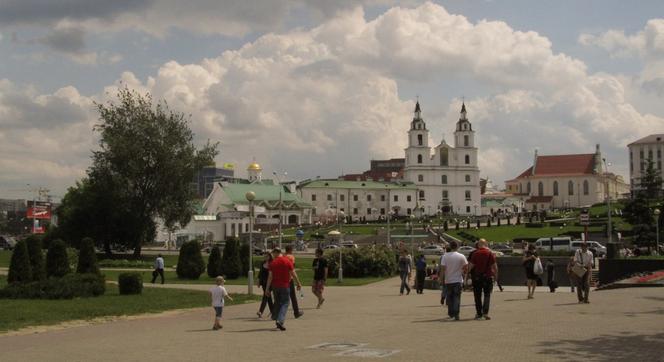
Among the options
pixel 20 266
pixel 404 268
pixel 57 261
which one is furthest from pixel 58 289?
pixel 404 268

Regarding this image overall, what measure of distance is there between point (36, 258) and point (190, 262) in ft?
29.4

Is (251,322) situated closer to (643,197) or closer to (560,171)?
(643,197)

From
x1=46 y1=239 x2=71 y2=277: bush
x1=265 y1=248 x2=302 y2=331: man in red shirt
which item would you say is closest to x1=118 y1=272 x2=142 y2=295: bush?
x1=46 y1=239 x2=71 y2=277: bush

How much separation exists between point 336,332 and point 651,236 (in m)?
51.7

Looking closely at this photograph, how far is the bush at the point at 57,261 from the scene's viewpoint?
29.6 metres

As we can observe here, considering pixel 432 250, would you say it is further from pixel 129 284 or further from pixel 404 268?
pixel 129 284

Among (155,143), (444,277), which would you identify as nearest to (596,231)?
(155,143)

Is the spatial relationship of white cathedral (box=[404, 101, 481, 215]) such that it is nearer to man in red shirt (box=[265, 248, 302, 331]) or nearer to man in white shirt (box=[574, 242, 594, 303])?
man in white shirt (box=[574, 242, 594, 303])

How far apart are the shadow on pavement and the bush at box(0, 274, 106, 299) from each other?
632 inches

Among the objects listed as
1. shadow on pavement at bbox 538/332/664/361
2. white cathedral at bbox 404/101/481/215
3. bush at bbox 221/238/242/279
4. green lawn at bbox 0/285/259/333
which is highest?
white cathedral at bbox 404/101/481/215

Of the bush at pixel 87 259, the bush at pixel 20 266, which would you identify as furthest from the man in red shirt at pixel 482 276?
the bush at pixel 87 259

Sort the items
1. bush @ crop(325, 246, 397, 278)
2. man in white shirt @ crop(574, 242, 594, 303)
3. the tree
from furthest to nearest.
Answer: the tree → bush @ crop(325, 246, 397, 278) → man in white shirt @ crop(574, 242, 594, 303)

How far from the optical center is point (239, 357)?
1152 cm

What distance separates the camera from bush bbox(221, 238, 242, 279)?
36.2 meters
